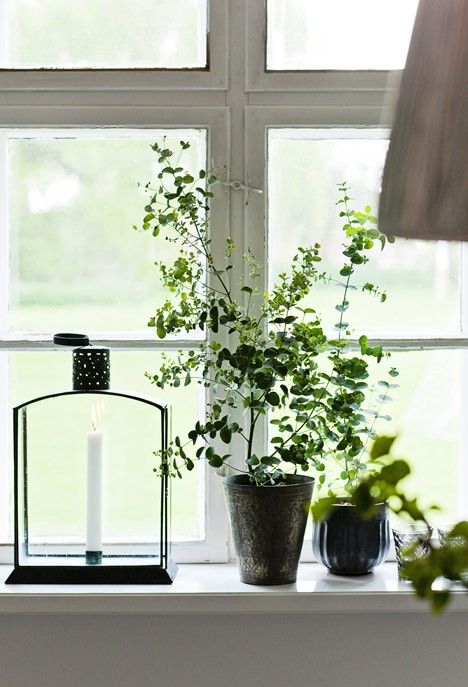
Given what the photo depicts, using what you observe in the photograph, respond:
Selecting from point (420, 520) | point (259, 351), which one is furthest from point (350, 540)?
point (420, 520)

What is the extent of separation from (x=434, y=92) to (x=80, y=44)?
1.41 m

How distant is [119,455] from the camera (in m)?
1.95

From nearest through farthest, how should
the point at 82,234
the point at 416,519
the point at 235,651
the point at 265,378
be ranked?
the point at 416,519 < the point at 265,378 < the point at 235,651 < the point at 82,234

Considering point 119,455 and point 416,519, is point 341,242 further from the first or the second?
point 416,519

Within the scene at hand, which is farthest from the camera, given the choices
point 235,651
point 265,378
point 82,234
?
point 82,234

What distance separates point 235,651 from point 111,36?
1.20 m

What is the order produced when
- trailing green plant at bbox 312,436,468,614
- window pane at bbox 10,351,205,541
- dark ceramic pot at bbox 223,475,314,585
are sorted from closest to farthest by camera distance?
trailing green plant at bbox 312,436,468,614, dark ceramic pot at bbox 223,475,314,585, window pane at bbox 10,351,205,541

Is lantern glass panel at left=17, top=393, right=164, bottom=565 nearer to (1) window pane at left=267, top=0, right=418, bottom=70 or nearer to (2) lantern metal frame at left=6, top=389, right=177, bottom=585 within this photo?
(2) lantern metal frame at left=6, top=389, right=177, bottom=585

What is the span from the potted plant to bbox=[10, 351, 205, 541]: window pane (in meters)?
0.07

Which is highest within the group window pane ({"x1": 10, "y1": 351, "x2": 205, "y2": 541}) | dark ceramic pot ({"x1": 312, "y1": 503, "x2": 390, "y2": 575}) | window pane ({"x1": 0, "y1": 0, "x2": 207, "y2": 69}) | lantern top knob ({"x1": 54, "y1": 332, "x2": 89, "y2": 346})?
window pane ({"x1": 0, "y1": 0, "x2": 207, "y2": 69})

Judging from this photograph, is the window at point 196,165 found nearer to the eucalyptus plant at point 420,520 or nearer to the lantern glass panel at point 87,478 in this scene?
the lantern glass panel at point 87,478

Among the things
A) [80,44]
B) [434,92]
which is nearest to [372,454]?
[434,92]

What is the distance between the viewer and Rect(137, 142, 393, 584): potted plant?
1791 millimetres

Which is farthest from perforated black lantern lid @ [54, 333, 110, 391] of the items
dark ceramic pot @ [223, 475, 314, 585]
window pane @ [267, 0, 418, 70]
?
window pane @ [267, 0, 418, 70]
